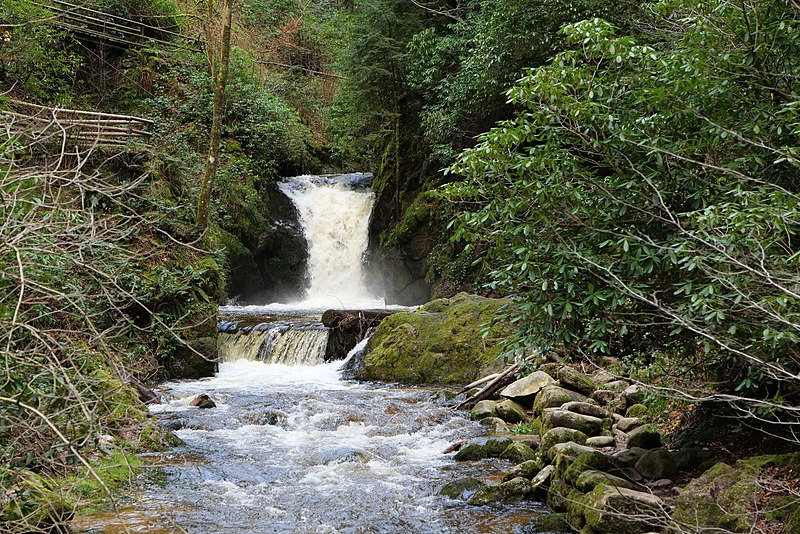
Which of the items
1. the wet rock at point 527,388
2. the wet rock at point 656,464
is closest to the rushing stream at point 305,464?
the wet rock at point 527,388

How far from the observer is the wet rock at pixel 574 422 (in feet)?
24.9

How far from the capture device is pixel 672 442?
6691 mm

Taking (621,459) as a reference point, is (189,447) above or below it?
below

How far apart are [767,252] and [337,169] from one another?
24.6 metres

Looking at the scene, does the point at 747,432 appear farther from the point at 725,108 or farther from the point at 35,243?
the point at 35,243

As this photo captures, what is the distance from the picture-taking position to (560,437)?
23.7 ft

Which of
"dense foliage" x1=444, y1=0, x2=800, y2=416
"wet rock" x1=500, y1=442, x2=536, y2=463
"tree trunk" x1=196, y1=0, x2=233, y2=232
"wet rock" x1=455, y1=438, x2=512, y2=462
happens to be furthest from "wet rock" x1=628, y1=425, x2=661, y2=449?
"tree trunk" x1=196, y1=0, x2=233, y2=232

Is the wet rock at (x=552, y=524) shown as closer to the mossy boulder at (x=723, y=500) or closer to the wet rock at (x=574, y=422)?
the mossy boulder at (x=723, y=500)

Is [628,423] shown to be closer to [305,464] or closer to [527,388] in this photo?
[527,388]

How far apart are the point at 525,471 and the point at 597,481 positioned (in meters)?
1.27

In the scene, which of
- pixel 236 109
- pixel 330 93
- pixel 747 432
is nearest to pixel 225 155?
pixel 236 109

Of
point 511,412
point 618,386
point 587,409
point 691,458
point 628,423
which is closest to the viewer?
point 691,458

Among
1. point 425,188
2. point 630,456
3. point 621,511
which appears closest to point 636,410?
point 630,456

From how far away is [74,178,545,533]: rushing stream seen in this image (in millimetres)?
5828
